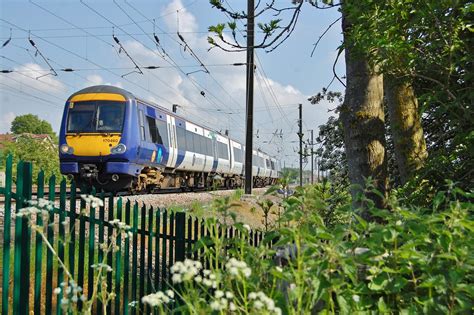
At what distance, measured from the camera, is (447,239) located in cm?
176

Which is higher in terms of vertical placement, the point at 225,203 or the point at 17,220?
the point at 225,203

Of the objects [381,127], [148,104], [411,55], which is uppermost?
[148,104]

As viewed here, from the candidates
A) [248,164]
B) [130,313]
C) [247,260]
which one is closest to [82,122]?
[248,164]

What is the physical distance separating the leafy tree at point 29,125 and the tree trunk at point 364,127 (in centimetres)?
8999

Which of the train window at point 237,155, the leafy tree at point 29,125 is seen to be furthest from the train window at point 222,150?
the leafy tree at point 29,125

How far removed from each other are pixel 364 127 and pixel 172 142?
528 inches

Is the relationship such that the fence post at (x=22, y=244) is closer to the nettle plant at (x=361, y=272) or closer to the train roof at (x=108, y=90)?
the nettle plant at (x=361, y=272)

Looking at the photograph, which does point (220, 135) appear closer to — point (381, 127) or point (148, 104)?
point (148, 104)

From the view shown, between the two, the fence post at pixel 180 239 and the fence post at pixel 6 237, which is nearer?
the fence post at pixel 6 237

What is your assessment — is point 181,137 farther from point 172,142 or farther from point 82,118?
point 82,118

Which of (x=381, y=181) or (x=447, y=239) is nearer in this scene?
(x=447, y=239)

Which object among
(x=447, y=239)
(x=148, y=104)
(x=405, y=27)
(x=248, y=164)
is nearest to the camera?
(x=447, y=239)

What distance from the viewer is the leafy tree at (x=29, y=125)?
290ft

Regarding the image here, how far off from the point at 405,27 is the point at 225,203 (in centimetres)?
205
